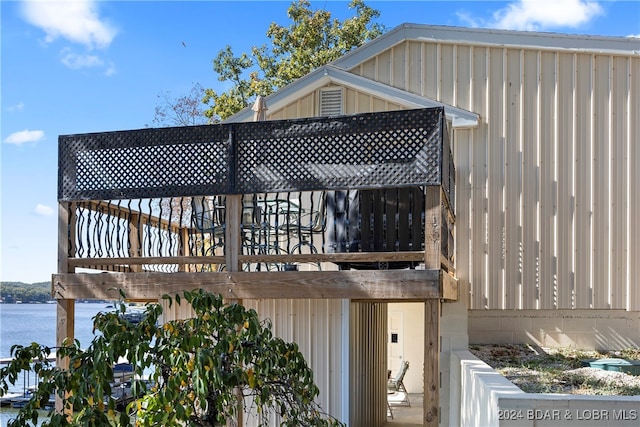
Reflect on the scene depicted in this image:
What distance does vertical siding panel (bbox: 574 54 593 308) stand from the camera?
8266 millimetres

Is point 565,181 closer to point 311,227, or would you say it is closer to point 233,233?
point 311,227

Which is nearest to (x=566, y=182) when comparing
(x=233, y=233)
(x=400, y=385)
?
(x=233, y=233)

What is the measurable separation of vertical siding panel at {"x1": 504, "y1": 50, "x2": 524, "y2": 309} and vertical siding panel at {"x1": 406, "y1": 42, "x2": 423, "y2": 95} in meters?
1.04

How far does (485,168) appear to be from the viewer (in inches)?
333

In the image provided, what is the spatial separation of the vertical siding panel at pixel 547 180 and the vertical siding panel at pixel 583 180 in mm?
268

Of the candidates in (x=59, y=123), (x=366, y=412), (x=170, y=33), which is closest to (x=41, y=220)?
(x=59, y=123)

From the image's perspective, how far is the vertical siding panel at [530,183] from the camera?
8.30m

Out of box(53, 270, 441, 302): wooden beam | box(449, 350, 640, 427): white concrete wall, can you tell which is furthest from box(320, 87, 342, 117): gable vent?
box(449, 350, 640, 427): white concrete wall

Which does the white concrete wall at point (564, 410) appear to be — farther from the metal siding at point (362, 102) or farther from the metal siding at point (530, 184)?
the metal siding at point (362, 102)

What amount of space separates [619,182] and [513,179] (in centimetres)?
119

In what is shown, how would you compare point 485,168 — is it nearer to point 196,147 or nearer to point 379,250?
point 379,250

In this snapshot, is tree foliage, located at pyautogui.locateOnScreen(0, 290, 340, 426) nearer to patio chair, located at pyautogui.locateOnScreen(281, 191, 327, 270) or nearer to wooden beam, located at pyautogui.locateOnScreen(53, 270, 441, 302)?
wooden beam, located at pyautogui.locateOnScreen(53, 270, 441, 302)

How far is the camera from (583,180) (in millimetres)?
8297

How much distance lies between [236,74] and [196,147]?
13617 millimetres
